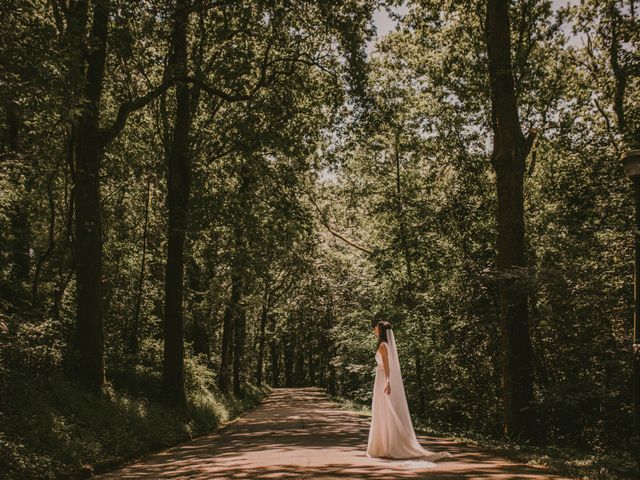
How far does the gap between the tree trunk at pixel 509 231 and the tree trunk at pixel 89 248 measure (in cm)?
870

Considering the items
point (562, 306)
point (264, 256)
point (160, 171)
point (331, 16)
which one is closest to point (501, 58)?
point (331, 16)

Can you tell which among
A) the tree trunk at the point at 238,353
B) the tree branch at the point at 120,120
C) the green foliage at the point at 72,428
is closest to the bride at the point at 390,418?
the green foliage at the point at 72,428

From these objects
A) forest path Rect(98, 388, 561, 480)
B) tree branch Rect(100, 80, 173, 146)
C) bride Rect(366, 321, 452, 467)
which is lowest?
forest path Rect(98, 388, 561, 480)

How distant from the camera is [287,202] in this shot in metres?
17.2

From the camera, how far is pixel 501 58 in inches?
473

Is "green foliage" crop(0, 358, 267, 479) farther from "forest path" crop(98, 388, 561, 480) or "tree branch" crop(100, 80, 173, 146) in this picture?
"tree branch" crop(100, 80, 173, 146)

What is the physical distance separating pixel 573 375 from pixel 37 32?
12.7 metres

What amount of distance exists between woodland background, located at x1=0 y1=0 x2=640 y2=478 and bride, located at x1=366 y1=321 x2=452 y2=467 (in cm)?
214

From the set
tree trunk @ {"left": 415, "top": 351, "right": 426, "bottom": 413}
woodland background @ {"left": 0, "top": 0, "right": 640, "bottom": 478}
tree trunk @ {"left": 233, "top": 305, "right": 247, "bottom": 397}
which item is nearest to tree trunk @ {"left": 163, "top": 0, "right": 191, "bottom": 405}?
woodland background @ {"left": 0, "top": 0, "right": 640, "bottom": 478}

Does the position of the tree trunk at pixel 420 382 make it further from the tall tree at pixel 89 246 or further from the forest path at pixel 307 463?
the tall tree at pixel 89 246

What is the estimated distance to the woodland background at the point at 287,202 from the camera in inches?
400

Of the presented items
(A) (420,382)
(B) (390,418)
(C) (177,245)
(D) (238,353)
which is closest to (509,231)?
(B) (390,418)

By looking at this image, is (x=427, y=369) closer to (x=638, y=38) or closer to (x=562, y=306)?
(x=562, y=306)

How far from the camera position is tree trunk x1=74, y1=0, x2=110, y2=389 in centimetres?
1206
